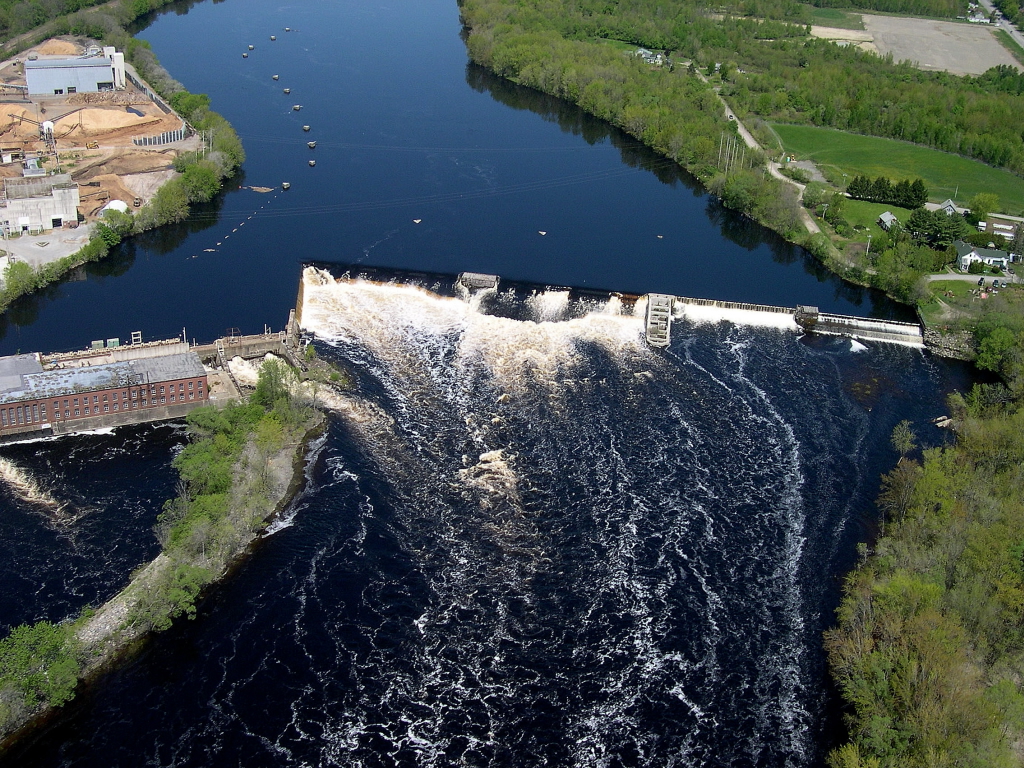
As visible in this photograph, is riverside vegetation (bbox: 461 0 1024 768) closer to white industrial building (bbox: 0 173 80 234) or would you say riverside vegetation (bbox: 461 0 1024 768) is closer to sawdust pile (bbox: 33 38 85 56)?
sawdust pile (bbox: 33 38 85 56)

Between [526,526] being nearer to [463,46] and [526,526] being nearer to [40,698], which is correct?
[40,698]

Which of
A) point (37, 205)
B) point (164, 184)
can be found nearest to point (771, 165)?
point (164, 184)

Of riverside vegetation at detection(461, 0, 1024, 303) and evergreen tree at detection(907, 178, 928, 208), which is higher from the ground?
riverside vegetation at detection(461, 0, 1024, 303)

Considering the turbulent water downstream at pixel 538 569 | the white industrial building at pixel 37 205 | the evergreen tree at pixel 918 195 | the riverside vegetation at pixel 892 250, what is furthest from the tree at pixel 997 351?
the white industrial building at pixel 37 205

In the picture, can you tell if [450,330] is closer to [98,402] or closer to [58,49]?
[98,402]

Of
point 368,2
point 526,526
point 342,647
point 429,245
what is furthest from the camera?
point 368,2

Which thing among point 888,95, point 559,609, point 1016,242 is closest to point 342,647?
point 559,609

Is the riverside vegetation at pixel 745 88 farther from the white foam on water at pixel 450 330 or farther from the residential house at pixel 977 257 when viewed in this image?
the white foam on water at pixel 450 330

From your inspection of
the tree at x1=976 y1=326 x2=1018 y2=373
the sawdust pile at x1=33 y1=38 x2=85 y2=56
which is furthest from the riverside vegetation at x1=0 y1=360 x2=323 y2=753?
the sawdust pile at x1=33 y1=38 x2=85 y2=56
